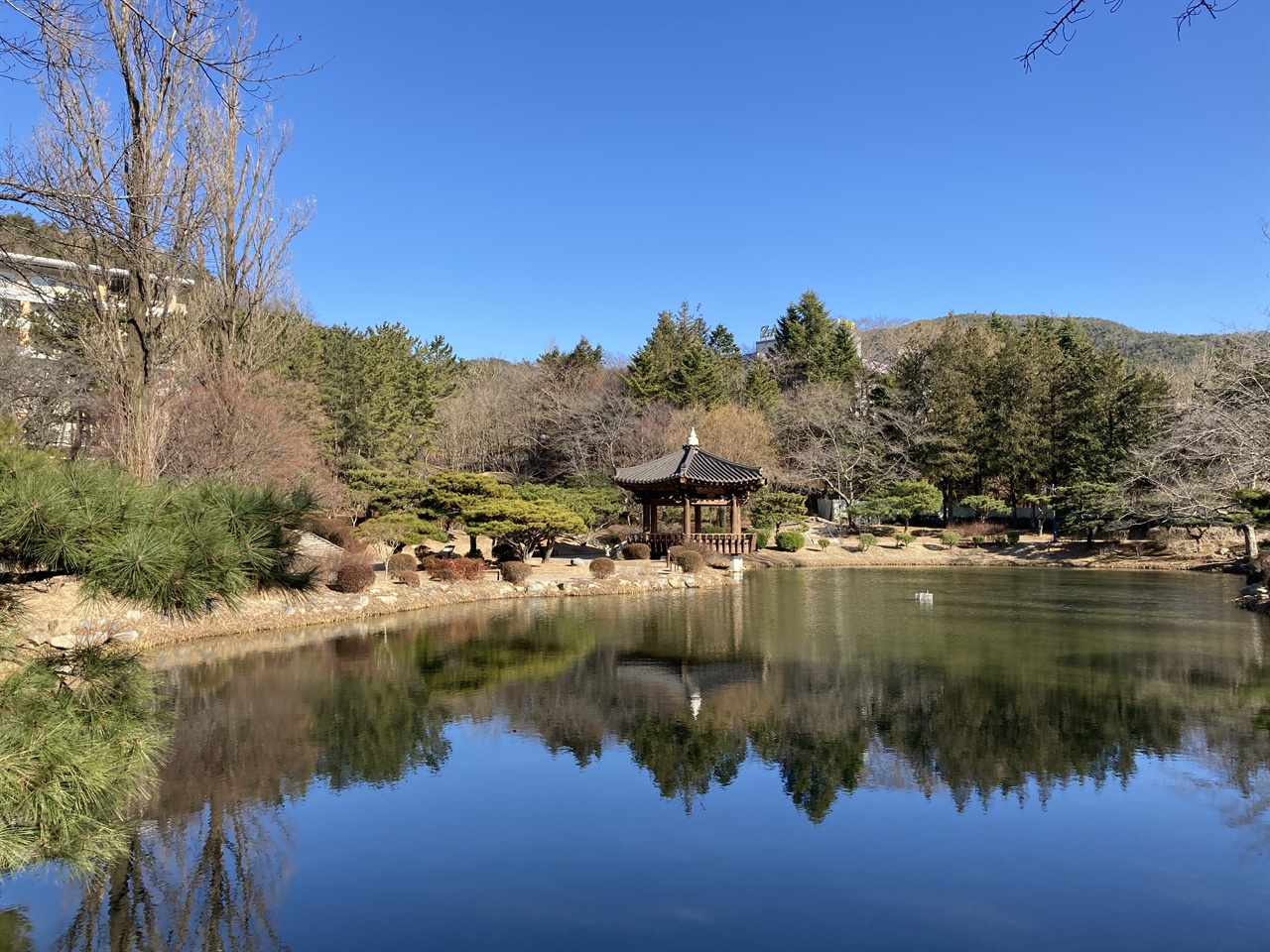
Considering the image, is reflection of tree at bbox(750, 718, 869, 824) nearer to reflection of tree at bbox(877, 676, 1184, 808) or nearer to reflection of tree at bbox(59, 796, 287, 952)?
reflection of tree at bbox(877, 676, 1184, 808)

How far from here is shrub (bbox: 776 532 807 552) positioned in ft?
80.3

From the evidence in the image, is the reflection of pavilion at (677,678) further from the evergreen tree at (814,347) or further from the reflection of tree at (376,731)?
the evergreen tree at (814,347)

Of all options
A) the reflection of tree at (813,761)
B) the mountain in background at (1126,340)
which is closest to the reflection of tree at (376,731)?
the reflection of tree at (813,761)

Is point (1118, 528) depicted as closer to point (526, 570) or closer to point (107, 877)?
point (526, 570)

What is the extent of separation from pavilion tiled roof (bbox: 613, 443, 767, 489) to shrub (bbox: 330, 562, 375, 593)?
793 cm

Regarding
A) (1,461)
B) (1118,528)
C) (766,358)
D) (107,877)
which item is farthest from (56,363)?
(766,358)

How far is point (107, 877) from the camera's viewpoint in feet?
14.8

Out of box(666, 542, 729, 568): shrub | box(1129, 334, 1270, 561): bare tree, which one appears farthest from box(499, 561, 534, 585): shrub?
box(1129, 334, 1270, 561): bare tree

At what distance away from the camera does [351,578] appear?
45.6 ft

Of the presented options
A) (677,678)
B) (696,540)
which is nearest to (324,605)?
(677,678)

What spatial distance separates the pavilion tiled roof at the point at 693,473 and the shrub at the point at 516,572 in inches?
188

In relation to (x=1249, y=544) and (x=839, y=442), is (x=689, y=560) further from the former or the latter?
(x=839, y=442)

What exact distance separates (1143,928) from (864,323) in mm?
51418

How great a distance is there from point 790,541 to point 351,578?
547 inches
